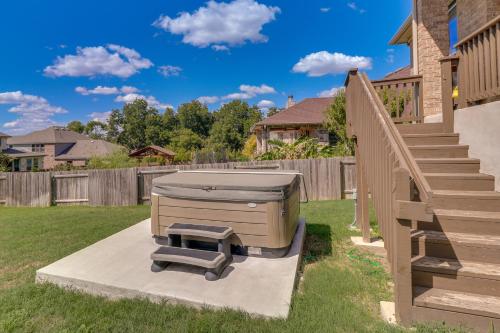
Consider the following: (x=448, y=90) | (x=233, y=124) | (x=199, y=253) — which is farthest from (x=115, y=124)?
(x=448, y=90)

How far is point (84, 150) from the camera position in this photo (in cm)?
3438

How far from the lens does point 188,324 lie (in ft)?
6.98

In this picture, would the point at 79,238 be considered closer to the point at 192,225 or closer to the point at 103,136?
the point at 192,225

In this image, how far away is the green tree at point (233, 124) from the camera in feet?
127

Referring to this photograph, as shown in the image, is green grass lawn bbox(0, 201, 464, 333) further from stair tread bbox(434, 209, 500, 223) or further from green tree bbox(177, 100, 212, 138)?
green tree bbox(177, 100, 212, 138)

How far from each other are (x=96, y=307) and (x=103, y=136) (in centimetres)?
6242

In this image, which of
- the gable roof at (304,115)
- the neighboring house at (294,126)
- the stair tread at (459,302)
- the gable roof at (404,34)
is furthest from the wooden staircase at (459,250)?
the neighboring house at (294,126)

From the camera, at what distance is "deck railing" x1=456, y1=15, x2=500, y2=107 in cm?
319

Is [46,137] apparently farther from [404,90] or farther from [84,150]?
[404,90]

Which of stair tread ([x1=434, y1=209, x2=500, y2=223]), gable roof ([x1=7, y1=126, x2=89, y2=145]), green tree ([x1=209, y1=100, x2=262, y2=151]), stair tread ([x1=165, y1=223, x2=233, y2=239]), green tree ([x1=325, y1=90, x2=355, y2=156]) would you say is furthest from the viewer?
green tree ([x1=209, y1=100, x2=262, y2=151])

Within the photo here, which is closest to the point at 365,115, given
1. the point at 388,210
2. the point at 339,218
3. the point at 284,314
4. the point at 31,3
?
the point at 388,210

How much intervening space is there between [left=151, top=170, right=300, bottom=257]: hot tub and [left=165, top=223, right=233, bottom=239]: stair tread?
11 cm

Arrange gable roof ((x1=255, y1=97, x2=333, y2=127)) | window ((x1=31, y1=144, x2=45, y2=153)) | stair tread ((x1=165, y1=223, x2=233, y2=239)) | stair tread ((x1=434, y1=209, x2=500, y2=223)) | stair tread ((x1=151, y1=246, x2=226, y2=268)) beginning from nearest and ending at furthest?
stair tread ((x1=434, y1=209, x2=500, y2=223)) → stair tread ((x1=151, y1=246, x2=226, y2=268)) → stair tread ((x1=165, y1=223, x2=233, y2=239)) → gable roof ((x1=255, y1=97, x2=333, y2=127)) → window ((x1=31, y1=144, x2=45, y2=153))

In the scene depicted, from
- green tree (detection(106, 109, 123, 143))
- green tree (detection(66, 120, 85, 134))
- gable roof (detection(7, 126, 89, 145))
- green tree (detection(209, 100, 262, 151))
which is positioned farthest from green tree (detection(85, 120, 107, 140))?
green tree (detection(209, 100, 262, 151))
